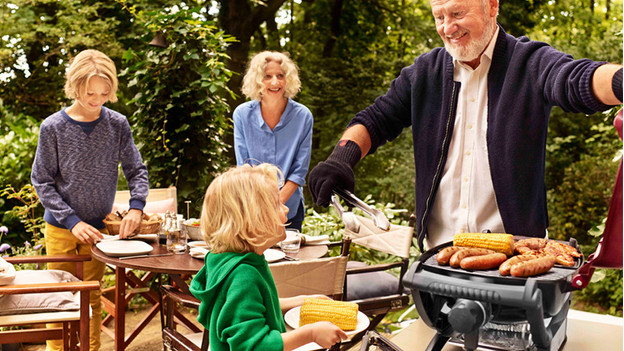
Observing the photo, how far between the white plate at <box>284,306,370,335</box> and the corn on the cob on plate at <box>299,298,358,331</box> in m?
0.02

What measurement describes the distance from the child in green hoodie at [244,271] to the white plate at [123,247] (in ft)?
4.59

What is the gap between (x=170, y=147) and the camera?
472 centimetres

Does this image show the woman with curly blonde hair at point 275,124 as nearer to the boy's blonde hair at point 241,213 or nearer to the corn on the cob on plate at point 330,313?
the corn on the cob on plate at point 330,313

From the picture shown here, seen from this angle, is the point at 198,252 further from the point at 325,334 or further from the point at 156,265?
the point at 325,334

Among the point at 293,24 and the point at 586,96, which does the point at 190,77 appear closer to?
the point at 586,96

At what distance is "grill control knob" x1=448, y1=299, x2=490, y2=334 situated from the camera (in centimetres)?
107

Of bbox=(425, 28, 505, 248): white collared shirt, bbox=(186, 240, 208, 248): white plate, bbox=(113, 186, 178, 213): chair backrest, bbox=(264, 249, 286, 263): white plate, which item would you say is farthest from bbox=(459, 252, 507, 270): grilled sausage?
bbox=(113, 186, 178, 213): chair backrest

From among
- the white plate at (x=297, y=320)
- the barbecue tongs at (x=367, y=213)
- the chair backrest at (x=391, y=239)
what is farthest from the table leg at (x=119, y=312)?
the barbecue tongs at (x=367, y=213)

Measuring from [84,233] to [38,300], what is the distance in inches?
15.8

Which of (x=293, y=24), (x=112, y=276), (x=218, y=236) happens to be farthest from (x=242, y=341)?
(x=293, y=24)

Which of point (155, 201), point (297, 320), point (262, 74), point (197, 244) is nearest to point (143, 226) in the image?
point (197, 244)

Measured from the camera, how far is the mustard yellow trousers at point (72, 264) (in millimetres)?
3170

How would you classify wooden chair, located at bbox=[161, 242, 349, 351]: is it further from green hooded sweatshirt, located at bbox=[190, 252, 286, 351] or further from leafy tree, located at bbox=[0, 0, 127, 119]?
leafy tree, located at bbox=[0, 0, 127, 119]

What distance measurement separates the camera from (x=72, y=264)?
325 centimetres
